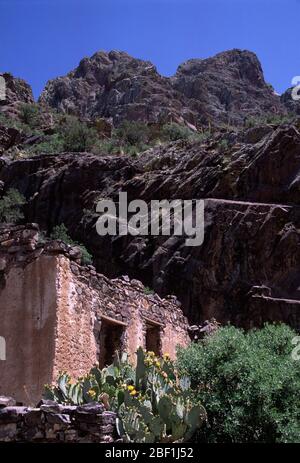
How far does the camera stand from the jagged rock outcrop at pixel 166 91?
67.4 m

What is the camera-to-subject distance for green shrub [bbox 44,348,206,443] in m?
8.45

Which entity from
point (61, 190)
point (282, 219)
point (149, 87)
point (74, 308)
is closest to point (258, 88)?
point (149, 87)

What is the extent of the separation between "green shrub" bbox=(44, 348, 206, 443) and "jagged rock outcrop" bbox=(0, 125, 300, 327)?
488 inches

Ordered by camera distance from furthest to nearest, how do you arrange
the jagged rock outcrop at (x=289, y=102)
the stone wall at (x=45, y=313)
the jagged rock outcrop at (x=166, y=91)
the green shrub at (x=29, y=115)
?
the jagged rock outcrop at (x=289, y=102) → the jagged rock outcrop at (x=166, y=91) → the green shrub at (x=29, y=115) → the stone wall at (x=45, y=313)

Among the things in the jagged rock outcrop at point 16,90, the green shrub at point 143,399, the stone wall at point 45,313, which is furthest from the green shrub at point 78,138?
the green shrub at point 143,399

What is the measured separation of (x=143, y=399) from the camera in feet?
30.1

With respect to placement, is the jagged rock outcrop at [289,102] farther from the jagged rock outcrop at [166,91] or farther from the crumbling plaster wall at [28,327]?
the crumbling plaster wall at [28,327]

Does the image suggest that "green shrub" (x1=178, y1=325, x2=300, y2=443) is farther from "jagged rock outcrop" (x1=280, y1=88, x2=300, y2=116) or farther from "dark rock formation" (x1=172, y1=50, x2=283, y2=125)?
"jagged rock outcrop" (x1=280, y1=88, x2=300, y2=116)

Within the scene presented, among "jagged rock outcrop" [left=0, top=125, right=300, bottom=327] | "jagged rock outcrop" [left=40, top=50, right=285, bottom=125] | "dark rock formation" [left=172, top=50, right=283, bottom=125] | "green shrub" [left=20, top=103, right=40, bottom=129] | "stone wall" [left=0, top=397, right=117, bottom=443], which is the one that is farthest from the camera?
"dark rock formation" [left=172, top=50, right=283, bottom=125]

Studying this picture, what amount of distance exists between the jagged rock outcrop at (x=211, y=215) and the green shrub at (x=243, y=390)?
36.9ft

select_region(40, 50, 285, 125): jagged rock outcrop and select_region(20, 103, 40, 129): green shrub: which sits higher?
select_region(40, 50, 285, 125): jagged rock outcrop

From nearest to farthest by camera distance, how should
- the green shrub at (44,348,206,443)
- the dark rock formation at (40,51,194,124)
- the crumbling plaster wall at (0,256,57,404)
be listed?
the green shrub at (44,348,206,443) → the crumbling plaster wall at (0,256,57,404) → the dark rock formation at (40,51,194,124)

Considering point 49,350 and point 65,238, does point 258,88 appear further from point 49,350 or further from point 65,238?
point 49,350

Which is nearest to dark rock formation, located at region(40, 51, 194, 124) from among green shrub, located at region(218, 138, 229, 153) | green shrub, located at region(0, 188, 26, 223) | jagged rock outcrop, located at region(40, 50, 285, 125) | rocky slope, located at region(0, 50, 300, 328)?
jagged rock outcrop, located at region(40, 50, 285, 125)
